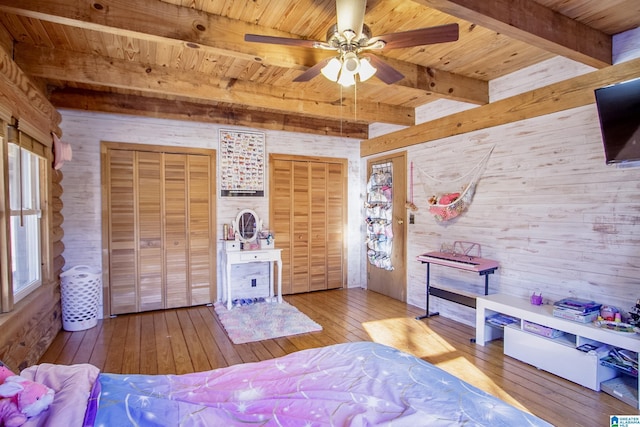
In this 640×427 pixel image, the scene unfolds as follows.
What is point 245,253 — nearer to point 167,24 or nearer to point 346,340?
point 346,340

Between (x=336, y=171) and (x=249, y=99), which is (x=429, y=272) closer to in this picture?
(x=336, y=171)

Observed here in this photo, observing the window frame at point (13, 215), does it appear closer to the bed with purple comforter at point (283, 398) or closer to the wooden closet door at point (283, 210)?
the bed with purple comforter at point (283, 398)

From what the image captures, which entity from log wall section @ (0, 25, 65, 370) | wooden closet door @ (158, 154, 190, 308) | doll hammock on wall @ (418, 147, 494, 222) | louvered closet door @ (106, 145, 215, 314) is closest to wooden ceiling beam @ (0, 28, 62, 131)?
log wall section @ (0, 25, 65, 370)

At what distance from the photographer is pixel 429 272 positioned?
4227mm

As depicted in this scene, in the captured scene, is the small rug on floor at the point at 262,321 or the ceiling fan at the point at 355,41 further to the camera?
the small rug on floor at the point at 262,321

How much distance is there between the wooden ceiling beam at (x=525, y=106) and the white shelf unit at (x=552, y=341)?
172cm

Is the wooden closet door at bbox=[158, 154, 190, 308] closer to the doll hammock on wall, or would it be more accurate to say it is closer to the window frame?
the window frame

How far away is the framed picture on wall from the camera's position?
4762mm

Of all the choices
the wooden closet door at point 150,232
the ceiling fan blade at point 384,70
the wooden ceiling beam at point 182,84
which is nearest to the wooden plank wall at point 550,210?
the wooden ceiling beam at point 182,84

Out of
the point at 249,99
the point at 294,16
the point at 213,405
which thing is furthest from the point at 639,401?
the point at 249,99

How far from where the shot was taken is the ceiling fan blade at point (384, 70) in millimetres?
2260

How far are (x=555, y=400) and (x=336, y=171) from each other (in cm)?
397

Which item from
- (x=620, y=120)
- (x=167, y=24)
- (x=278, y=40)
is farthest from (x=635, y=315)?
→ (x=167, y=24)

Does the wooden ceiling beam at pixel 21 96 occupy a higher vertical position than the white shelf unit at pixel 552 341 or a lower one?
higher
